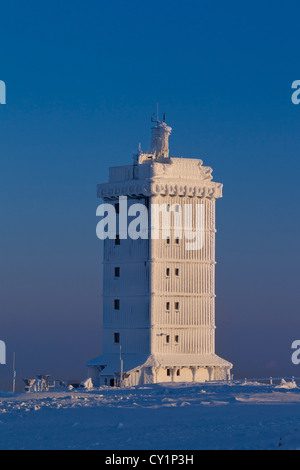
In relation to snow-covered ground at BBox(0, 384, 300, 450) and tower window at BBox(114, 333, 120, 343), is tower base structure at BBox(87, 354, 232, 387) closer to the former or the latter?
tower window at BBox(114, 333, 120, 343)

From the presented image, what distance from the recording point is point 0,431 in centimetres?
3519

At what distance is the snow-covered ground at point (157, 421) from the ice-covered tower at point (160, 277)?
2191cm

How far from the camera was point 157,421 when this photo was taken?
35.4m

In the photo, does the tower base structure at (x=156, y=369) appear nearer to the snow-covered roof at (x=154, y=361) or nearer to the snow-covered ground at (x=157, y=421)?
the snow-covered roof at (x=154, y=361)

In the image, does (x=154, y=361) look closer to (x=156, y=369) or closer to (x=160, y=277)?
(x=156, y=369)

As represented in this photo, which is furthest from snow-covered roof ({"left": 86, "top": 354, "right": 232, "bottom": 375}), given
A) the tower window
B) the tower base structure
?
the tower window

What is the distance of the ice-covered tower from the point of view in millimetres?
67062

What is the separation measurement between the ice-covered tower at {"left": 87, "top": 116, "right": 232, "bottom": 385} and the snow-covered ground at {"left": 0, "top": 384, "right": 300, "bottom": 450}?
2191 cm

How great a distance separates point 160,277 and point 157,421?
32.1 metres

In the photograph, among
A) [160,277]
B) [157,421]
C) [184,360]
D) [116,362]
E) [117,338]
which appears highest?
[160,277]

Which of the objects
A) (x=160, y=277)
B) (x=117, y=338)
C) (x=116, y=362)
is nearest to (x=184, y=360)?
(x=116, y=362)

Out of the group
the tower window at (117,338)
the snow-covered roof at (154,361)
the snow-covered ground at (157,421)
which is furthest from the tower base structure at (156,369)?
the snow-covered ground at (157,421)

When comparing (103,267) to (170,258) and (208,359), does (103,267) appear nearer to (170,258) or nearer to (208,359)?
(170,258)
